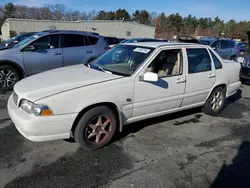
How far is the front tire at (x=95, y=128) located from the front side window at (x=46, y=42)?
4.21 m

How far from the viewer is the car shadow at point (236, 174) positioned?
8.86ft

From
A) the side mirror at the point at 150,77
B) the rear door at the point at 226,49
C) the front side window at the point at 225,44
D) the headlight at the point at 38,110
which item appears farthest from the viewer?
the front side window at the point at 225,44

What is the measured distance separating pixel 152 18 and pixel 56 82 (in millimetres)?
91397

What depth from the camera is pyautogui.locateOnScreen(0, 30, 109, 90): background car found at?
609cm

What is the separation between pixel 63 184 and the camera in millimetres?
2572

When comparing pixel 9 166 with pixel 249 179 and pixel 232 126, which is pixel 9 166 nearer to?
pixel 249 179

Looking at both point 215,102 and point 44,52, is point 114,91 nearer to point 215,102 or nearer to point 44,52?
point 215,102

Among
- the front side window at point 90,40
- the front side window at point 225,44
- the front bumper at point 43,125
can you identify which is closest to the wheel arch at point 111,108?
the front bumper at point 43,125

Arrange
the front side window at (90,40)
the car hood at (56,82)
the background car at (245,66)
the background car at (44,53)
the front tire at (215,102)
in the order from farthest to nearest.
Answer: the background car at (245,66), the front side window at (90,40), the background car at (44,53), the front tire at (215,102), the car hood at (56,82)

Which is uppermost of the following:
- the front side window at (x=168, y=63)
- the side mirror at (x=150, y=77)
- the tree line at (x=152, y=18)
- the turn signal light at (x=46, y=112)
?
the tree line at (x=152, y=18)

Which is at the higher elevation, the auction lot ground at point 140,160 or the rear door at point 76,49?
the rear door at point 76,49

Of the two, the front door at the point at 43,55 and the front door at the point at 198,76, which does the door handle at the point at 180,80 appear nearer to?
the front door at the point at 198,76

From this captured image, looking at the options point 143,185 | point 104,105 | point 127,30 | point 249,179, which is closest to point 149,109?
point 104,105

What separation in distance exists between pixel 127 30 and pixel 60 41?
3346 cm
